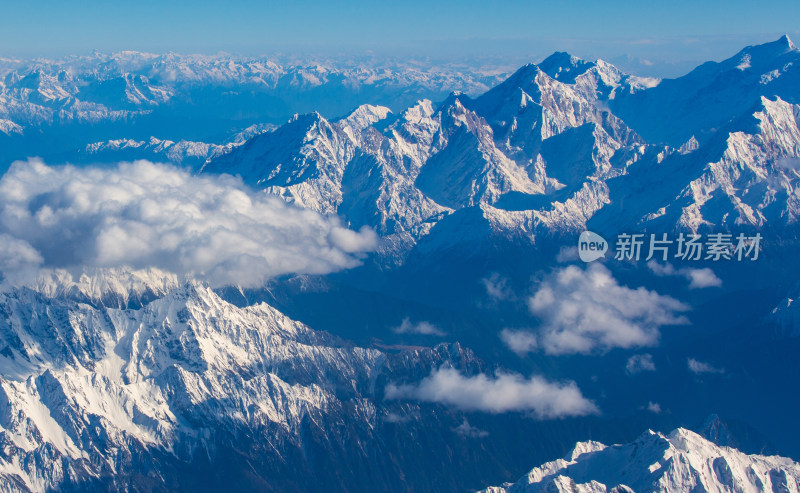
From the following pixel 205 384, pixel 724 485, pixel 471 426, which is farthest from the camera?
pixel 471 426

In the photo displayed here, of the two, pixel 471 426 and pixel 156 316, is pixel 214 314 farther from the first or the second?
pixel 471 426

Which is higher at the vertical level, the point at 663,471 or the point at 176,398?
the point at 663,471

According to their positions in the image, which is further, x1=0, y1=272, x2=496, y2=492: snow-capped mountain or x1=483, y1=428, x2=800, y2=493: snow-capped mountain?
x1=0, y1=272, x2=496, y2=492: snow-capped mountain

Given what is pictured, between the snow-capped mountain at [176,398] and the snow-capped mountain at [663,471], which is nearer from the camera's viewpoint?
the snow-capped mountain at [663,471]

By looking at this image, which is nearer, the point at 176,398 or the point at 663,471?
the point at 663,471

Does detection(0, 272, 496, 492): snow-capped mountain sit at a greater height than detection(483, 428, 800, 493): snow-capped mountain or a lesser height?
lesser

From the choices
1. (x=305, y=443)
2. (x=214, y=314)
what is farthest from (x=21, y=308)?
(x=305, y=443)

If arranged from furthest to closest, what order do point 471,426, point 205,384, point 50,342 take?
point 471,426 < point 50,342 < point 205,384

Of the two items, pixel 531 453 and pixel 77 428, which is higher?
pixel 77 428
